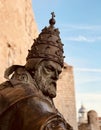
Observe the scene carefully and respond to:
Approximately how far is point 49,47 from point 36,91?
40 centimetres

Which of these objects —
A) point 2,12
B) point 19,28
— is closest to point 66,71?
point 19,28

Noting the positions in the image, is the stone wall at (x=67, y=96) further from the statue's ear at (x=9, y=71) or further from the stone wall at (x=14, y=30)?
the statue's ear at (x=9, y=71)

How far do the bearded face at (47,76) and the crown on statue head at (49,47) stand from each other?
38mm

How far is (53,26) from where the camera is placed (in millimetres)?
1621

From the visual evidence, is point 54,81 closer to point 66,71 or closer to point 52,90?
point 52,90

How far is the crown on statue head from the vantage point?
1467 mm

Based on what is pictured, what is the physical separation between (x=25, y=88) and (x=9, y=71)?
308 mm

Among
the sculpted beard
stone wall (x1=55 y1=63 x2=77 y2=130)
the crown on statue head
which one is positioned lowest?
stone wall (x1=55 y1=63 x2=77 y2=130)

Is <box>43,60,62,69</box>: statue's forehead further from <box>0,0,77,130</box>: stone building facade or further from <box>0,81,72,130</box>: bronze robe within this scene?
<box>0,0,77,130</box>: stone building facade

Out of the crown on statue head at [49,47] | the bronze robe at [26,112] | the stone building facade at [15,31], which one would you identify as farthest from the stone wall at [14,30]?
the bronze robe at [26,112]

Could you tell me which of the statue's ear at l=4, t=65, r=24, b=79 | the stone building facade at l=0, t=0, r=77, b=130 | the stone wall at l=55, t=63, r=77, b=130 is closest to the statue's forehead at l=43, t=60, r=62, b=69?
the statue's ear at l=4, t=65, r=24, b=79

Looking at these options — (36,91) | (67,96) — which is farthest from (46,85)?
(67,96)

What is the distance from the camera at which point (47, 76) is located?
1413 millimetres

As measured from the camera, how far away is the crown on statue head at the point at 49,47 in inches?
57.7
